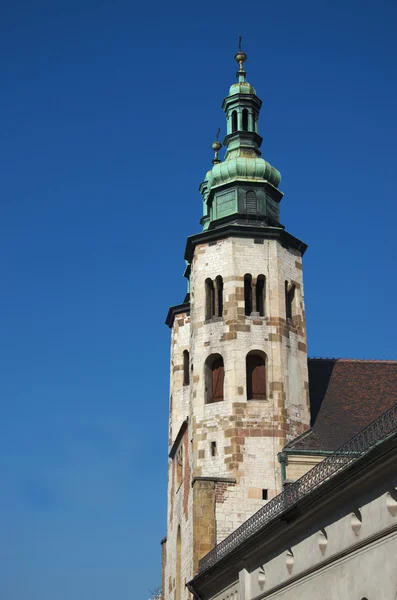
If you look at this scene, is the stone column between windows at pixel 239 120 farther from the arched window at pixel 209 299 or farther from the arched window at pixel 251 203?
the arched window at pixel 209 299

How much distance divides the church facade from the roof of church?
0.10 meters

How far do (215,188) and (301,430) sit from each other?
13.0m

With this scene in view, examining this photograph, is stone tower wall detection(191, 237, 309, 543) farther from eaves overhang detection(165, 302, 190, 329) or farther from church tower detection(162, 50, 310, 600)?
eaves overhang detection(165, 302, 190, 329)

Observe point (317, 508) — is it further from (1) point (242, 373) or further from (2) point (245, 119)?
(2) point (245, 119)

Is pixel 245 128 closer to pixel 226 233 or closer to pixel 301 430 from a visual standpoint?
pixel 226 233

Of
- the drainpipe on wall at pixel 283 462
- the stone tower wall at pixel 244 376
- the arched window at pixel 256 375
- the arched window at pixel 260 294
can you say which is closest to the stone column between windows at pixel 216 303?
the stone tower wall at pixel 244 376

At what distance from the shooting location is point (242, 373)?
136ft

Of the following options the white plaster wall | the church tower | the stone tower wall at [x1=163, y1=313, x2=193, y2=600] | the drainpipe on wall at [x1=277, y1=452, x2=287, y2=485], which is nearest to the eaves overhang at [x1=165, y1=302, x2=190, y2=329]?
the stone tower wall at [x1=163, y1=313, x2=193, y2=600]

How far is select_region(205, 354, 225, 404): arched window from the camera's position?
138 feet

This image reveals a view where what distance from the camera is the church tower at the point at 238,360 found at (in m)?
39.5

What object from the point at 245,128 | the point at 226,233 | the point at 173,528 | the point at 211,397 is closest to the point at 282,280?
the point at 226,233

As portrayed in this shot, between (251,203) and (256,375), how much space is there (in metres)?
8.77

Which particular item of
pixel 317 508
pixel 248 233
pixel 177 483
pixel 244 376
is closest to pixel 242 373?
pixel 244 376

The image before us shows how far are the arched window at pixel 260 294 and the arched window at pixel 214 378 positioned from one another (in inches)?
109
